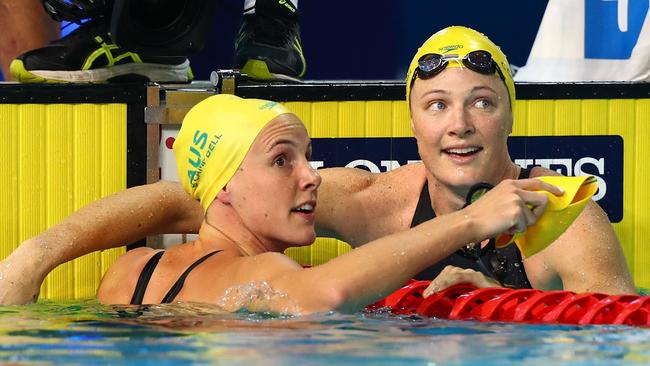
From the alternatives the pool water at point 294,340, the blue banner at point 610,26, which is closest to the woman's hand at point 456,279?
the pool water at point 294,340

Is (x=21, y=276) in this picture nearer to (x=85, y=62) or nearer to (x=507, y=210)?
(x=85, y=62)

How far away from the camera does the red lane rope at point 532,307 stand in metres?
3.43

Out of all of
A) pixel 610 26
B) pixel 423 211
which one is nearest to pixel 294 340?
pixel 423 211

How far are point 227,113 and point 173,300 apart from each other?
60cm

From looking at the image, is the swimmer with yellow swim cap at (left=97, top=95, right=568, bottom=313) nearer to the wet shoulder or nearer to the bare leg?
the wet shoulder

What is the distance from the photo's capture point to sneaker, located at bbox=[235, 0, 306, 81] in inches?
192

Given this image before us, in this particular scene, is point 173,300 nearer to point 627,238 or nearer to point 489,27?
point 627,238

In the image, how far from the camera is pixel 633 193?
190 inches

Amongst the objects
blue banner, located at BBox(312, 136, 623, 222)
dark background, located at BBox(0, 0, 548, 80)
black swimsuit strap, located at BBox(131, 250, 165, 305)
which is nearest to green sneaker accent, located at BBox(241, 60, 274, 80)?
blue banner, located at BBox(312, 136, 623, 222)

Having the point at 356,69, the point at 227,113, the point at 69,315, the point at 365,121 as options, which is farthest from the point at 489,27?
the point at 69,315

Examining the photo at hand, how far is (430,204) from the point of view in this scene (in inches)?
171

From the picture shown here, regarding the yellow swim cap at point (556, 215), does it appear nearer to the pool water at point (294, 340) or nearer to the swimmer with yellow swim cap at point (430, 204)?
the swimmer with yellow swim cap at point (430, 204)

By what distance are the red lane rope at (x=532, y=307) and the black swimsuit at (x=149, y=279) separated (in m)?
0.55

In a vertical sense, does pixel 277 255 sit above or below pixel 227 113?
below
